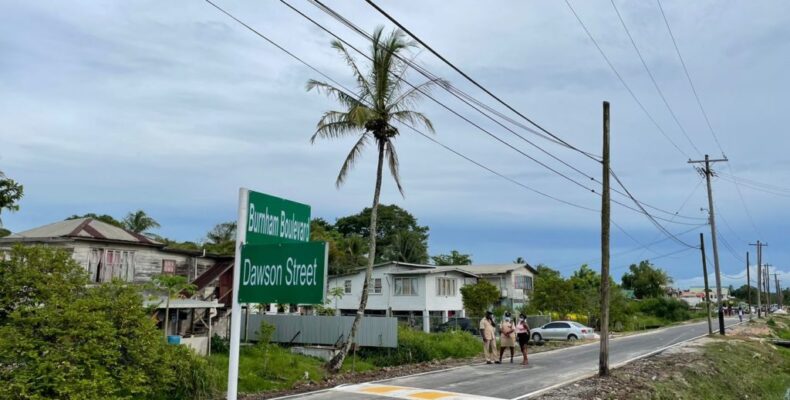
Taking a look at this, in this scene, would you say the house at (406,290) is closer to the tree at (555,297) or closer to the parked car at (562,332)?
the tree at (555,297)

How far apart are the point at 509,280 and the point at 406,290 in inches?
584

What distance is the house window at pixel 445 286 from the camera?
49.2 meters

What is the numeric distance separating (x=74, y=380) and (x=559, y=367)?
15263 mm

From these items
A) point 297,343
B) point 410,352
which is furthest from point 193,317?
point 410,352

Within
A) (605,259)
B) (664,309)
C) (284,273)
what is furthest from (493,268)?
(284,273)

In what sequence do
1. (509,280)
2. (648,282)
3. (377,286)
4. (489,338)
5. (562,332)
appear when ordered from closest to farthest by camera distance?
1. (489,338)
2. (562,332)
3. (377,286)
4. (509,280)
5. (648,282)

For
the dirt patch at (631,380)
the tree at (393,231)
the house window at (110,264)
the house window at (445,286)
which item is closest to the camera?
the dirt patch at (631,380)

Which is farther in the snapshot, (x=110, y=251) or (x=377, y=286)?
(x=377, y=286)

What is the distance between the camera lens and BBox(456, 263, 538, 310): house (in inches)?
2314

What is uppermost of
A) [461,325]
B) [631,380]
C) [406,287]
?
[406,287]

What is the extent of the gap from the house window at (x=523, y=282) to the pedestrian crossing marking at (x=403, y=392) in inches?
1820

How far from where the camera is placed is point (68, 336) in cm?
990

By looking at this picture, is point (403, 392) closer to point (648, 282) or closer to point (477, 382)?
point (477, 382)

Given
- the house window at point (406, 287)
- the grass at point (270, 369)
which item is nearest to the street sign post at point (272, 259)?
the grass at point (270, 369)
